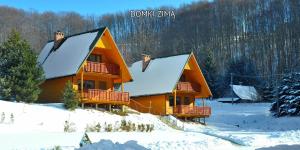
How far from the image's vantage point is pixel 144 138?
21422mm

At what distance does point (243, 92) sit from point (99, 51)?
104ft

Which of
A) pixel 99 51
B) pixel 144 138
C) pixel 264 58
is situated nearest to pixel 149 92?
pixel 99 51

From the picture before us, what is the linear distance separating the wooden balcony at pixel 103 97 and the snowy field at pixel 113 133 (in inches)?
59.8

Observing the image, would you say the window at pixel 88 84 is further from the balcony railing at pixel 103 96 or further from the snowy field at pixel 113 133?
the snowy field at pixel 113 133

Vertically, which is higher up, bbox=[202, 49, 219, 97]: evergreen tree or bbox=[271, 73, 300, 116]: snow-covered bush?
bbox=[202, 49, 219, 97]: evergreen tree

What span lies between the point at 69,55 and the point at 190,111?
12468 mm

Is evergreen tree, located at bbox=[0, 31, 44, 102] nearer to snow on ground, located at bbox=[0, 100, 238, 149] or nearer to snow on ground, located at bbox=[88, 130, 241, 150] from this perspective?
snow on ground, located at bbox=[0, 100, 238, 149]

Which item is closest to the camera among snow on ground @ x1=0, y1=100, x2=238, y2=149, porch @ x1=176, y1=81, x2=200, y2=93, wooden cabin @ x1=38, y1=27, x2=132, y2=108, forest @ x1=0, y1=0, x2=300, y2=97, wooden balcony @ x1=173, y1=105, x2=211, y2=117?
snow on ground @ x1=0, y1=100, x2=238, y2=149

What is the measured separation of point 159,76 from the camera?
153ft

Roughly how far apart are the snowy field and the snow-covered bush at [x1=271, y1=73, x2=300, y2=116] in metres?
1.12

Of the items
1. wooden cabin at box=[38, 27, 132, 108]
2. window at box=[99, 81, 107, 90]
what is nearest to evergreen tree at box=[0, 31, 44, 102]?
wooden cabin at box=[38, 27, 132, 108]

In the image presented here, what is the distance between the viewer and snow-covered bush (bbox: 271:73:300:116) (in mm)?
46056

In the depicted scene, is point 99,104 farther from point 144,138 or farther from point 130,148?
point 130,148

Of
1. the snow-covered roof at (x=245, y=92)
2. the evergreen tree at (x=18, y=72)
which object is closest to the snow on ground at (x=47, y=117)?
the evergreen tree at (x=18, y=72)
